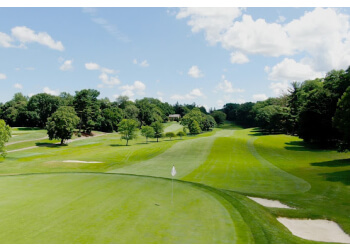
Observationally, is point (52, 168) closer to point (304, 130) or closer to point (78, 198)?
point (78, 198)

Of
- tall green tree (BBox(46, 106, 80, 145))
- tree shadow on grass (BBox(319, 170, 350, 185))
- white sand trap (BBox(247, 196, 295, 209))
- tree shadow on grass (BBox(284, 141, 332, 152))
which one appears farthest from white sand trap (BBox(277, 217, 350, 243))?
tall green tree (BBox(46, 106, 80, 145))

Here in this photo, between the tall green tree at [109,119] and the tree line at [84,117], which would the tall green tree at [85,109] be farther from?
the tall green tree at [109,119]

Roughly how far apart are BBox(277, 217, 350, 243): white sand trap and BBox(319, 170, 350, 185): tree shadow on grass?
12.0 meters

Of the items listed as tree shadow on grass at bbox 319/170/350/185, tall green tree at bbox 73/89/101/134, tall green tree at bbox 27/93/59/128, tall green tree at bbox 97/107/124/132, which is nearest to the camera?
tree shadow on grass at bbox 319/170/350/185

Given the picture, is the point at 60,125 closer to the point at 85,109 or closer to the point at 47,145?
the point at 47,145

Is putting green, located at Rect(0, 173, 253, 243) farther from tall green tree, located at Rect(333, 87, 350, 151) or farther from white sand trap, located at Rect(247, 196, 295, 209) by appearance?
tall green tree, located at Rect(333, 87, 350, 151)

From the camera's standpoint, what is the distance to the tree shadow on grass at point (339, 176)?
912 inches

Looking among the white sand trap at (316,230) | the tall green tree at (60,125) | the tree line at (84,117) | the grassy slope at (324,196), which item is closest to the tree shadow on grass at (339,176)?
the grassy slope at (324,196)

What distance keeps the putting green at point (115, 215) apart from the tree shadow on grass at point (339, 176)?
15462 millimetres

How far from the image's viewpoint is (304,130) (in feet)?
164

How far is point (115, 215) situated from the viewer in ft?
33.6

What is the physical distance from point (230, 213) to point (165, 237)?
401 cm

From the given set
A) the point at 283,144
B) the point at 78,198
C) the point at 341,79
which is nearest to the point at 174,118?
the point at 283,144

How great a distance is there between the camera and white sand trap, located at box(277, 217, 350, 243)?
36.1 feet
